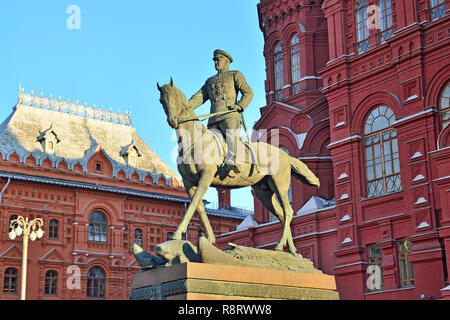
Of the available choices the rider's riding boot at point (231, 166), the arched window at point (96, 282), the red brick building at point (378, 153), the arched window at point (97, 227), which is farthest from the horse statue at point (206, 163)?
the arched window at point (97, 227)

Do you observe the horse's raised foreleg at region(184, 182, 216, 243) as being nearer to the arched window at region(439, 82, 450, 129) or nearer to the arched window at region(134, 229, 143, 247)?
the arched window at region(439, 82, 450, 129)

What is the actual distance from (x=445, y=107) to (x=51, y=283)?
923 inches

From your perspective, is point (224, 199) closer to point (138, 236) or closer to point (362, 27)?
point (138, 236)

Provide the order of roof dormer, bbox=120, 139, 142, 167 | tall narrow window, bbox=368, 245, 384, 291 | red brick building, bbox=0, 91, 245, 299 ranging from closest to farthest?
tall narrow window, bbox=368, 245, 384, 291 < red brick building, bbox=0, 91, 245, 299 < roof dormer, bbox=120, 139, 142, 167

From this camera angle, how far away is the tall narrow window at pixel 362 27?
28.4 metres

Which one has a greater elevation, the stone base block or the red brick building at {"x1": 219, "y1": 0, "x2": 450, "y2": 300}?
the red brick building at {"x1": 219, "y1": 0, "x2": 450, "y2": 300}

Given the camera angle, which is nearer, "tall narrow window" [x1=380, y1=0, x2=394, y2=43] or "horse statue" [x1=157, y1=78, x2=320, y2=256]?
"horse statue" [x1=157, y1=78, x2=320, y2=256]

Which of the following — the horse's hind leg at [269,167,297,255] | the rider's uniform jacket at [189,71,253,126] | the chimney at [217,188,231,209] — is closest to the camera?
the rider's uniform jacket at [189,71,253,126]

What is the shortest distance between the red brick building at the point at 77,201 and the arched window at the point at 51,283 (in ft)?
0.18

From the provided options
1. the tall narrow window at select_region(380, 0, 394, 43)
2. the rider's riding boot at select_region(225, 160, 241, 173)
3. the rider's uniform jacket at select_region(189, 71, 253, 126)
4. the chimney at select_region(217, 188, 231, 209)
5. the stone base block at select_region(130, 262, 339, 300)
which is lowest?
the stone base block at select_region(130, 262, 339, 300)

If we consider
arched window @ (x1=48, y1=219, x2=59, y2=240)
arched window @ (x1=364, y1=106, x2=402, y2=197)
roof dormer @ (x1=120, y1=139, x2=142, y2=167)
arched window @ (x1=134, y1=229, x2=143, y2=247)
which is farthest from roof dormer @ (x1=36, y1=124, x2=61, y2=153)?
arched window @ (x1=364, y1=106, x2=402, y2=197)

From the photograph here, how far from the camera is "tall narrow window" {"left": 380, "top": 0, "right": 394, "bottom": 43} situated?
2748cm

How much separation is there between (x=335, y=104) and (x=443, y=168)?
7073 millimetres

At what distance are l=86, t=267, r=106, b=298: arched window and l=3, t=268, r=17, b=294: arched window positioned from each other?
4.18 meters
